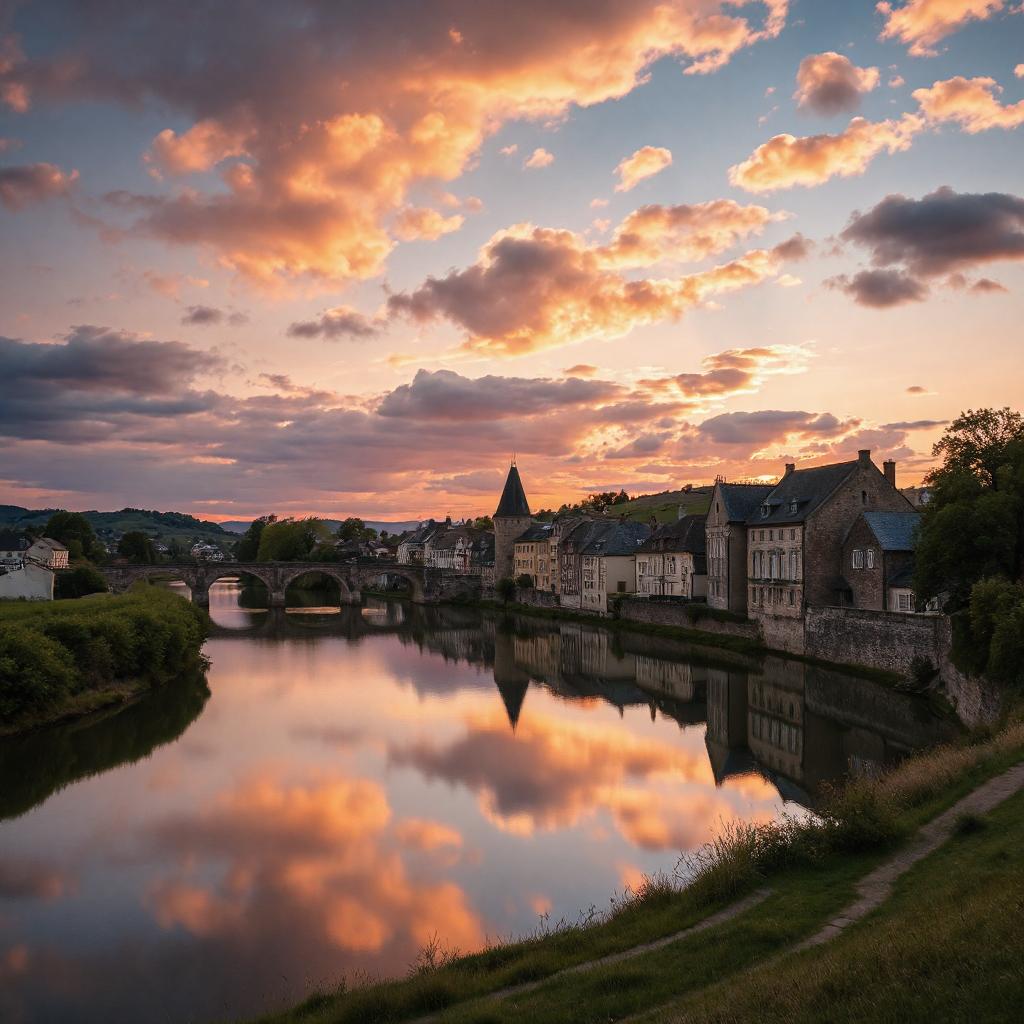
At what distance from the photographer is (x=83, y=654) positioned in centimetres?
3281

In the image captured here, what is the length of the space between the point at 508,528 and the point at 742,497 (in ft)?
130

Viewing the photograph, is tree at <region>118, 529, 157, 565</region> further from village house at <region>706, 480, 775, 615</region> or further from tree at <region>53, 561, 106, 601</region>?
village house at <region>706, 480, 775, 615</region>

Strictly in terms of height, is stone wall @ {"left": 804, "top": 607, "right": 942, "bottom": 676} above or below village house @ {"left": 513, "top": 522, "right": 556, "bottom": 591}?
below

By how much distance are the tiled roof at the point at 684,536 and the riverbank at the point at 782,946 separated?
135 ft

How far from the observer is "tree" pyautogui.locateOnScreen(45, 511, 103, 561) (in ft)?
365

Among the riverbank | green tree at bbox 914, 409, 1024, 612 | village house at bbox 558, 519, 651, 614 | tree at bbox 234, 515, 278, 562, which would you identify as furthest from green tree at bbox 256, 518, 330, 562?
the riverbank

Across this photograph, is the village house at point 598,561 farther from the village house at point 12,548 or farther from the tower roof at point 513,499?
the village house at point 12,548

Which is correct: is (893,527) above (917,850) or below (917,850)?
above

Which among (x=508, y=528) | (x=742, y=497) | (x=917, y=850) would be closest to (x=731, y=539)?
Result: (x=742, y=497)

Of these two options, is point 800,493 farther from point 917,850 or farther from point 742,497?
point 917,850

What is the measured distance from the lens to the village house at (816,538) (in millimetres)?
41750

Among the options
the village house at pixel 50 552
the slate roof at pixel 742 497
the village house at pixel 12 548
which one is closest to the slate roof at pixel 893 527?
the slate roof at pixel 742 497

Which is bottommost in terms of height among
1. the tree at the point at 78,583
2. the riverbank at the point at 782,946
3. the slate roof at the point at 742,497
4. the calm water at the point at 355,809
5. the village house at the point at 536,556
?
the calm water at the point at 355,809

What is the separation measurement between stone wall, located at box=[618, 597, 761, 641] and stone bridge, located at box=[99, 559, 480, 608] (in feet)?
107
